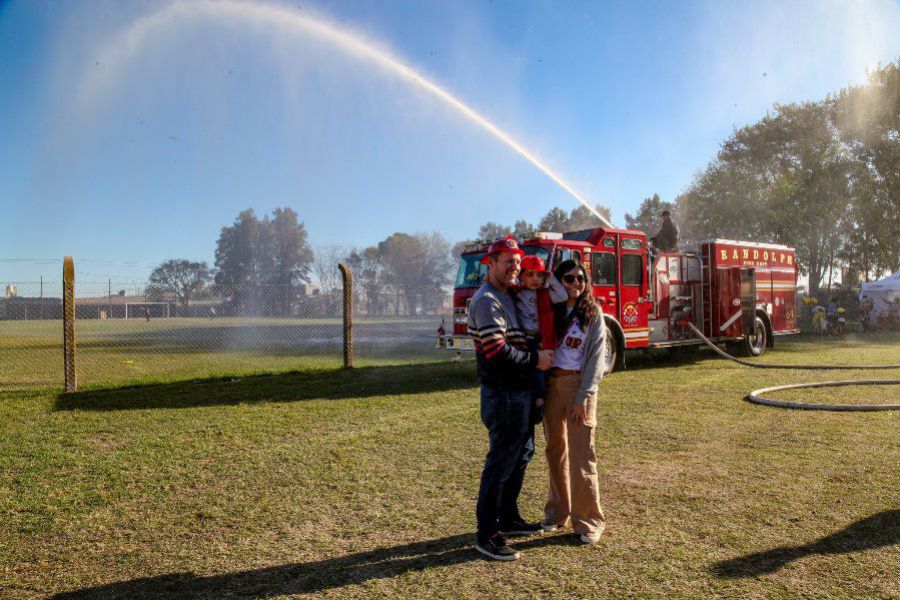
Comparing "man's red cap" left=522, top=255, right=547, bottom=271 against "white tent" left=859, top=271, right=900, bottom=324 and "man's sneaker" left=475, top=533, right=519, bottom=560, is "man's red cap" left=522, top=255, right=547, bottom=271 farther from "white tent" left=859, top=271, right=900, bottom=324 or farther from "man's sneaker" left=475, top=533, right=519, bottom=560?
"white tent" left=859, top=271, right=900, bottom=324

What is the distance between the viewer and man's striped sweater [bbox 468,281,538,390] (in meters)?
3.91

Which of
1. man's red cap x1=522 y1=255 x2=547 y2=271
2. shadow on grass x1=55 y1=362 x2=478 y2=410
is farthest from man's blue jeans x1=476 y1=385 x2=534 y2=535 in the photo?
shadow on grass x1=55 y1=362 x2=478 y2=410

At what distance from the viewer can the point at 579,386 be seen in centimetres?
429

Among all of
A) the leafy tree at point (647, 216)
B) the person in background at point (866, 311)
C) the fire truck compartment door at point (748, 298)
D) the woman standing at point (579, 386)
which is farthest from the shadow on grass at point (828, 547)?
the leafy tree at point (647, 216)

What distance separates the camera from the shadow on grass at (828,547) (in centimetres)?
378

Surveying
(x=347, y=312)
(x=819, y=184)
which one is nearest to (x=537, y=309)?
(x=347, y=312)

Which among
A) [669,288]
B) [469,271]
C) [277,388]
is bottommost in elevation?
[277,388]

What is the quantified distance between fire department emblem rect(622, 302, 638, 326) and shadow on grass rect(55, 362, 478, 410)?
3.38m

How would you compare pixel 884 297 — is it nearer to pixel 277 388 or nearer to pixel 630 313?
pixel 630 313

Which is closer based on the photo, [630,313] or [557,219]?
[630,313]

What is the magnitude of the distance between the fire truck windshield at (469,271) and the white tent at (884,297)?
26.5 meters

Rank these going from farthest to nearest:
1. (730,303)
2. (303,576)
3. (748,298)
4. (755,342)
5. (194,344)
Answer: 1. (194,344)
2. (755,342)
3. (748,298)
4. (730,303)
5. (303,576)

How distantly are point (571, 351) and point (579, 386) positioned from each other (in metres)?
0.25

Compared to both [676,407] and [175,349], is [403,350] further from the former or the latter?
[676,407]
